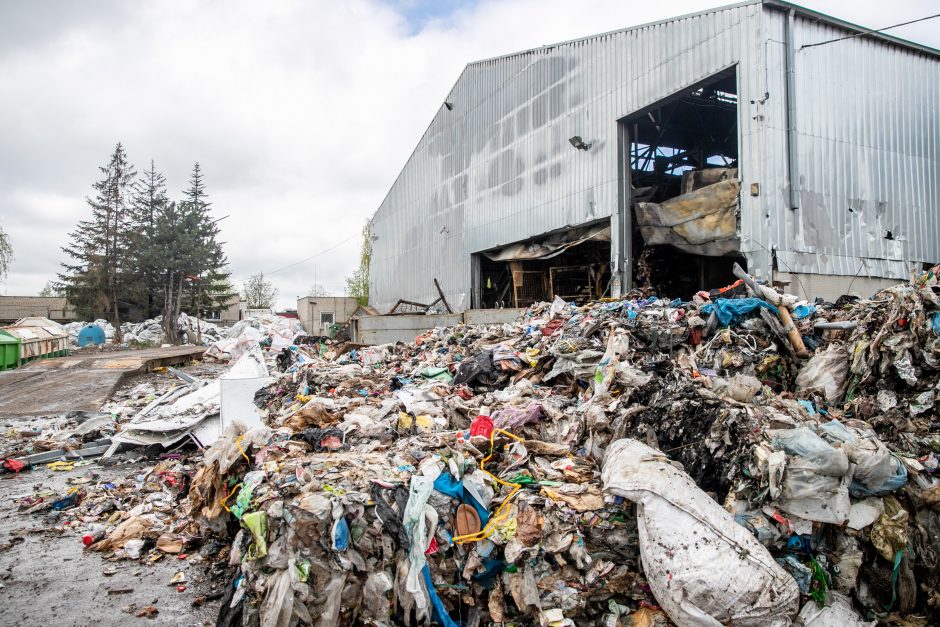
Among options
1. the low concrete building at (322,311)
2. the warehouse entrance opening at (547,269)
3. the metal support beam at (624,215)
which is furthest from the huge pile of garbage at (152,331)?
the metal support beam at (624,215)

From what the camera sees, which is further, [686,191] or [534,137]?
[534,137]

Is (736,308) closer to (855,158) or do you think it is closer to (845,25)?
(855,158)

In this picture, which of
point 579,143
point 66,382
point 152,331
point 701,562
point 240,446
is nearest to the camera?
point 701,562

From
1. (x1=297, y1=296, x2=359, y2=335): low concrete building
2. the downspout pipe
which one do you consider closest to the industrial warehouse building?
the downspout pipe

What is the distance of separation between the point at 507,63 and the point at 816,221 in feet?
30.6

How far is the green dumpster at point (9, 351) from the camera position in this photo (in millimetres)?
14141

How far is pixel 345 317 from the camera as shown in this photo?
29.7 m

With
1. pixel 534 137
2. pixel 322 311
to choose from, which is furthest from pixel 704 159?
pixel 322 311

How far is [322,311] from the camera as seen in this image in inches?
1162

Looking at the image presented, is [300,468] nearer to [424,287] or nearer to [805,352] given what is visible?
[805,352]

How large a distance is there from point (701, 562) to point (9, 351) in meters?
18.6

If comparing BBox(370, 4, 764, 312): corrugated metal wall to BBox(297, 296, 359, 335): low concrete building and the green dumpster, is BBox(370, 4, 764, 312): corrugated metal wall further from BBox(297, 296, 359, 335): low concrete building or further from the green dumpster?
the green dumpster

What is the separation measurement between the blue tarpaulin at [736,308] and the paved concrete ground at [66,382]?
10.8 metres

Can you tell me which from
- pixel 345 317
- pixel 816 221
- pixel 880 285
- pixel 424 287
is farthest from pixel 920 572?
pixel 345 317
